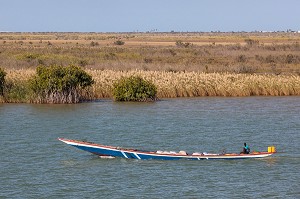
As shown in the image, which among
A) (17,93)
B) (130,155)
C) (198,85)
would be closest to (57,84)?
(17,93)

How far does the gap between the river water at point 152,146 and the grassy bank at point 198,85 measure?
1320 mm

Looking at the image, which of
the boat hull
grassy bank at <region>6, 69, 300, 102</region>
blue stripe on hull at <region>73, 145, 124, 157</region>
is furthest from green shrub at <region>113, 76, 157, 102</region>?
the boat hull

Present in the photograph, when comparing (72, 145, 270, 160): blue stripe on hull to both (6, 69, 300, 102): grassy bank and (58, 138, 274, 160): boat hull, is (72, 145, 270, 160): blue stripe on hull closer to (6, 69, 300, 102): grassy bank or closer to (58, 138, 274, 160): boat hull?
(58, 138, 274, 160): boat hull

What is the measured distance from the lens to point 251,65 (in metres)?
72.1

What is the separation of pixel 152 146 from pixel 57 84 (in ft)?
53.4

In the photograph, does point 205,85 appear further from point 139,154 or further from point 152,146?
point 139,154

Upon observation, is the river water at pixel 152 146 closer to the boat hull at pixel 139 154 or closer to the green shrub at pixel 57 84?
the boat hull at pixel 139 154

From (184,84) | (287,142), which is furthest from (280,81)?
(287,142)

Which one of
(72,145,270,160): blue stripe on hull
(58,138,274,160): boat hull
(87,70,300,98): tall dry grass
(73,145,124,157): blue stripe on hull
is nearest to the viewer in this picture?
(58,138,274,160): boat hull

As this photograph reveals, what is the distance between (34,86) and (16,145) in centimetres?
1519

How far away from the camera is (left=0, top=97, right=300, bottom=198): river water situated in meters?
25.6

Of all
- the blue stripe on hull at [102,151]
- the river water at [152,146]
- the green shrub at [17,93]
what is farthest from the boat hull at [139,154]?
the green shrub at [17,93]

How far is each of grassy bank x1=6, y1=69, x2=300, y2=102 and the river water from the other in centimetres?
132

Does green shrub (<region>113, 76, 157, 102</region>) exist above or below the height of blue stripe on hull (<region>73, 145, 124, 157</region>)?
above
